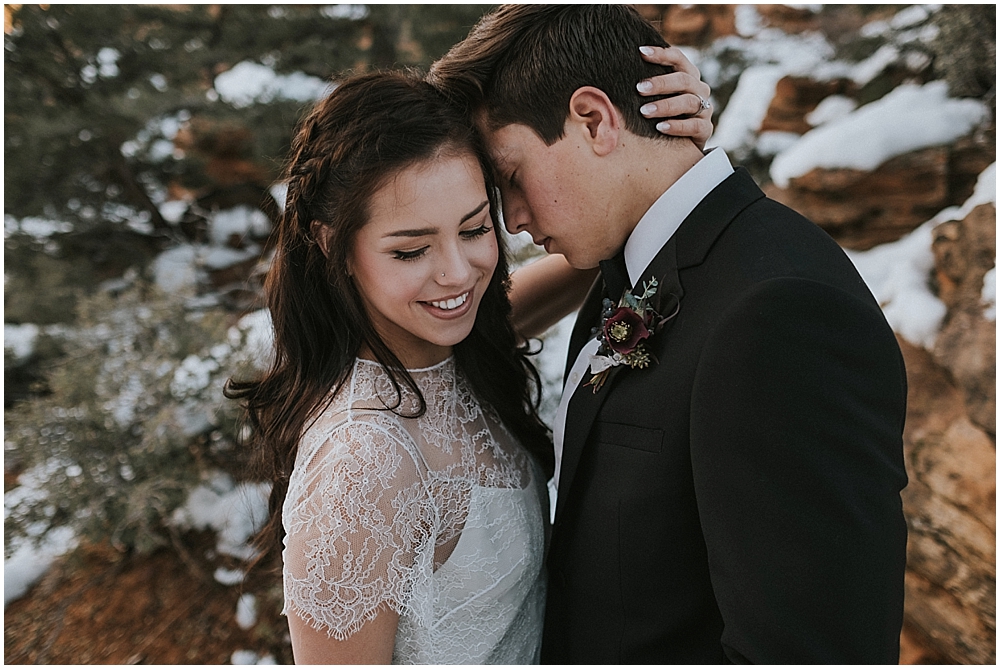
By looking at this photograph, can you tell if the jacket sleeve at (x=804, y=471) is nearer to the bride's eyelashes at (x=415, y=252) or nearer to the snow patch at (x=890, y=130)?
the bride's eyelashes at (x=415, y=252)

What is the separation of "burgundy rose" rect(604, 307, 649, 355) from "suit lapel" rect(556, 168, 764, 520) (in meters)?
0.05

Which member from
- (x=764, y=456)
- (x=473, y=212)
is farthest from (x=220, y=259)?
(x=764, y=456)

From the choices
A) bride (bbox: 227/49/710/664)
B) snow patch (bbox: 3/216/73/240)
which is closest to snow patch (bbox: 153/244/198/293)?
snow patch (bbox: 3/216/73/240)

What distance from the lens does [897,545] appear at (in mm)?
1092

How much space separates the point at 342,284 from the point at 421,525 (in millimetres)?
590

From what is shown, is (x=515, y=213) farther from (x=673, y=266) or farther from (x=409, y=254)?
(x=673, y=266)

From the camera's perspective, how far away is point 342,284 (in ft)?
5.07

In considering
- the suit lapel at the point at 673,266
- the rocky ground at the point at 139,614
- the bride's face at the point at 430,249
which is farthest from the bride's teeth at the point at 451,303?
the rocky ground at the point at 139,614

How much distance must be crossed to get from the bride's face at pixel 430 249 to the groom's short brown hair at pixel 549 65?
0.63 feet

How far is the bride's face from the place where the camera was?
1.38m

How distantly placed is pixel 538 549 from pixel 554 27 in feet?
4.14

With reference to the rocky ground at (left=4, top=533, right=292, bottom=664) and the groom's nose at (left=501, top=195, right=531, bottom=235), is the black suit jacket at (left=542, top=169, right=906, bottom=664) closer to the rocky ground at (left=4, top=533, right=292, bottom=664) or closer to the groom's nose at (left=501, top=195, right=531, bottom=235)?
the groom's nose at (left=501, top=195, right=531, bottom=235)

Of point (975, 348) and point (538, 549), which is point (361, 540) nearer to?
point (538, 549)

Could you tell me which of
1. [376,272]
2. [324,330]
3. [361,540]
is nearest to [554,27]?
[376,272]
